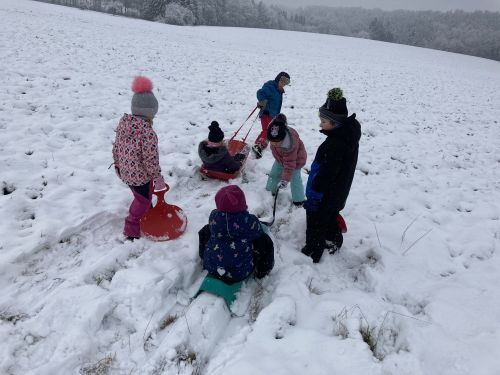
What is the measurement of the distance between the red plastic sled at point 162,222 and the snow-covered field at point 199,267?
15cm

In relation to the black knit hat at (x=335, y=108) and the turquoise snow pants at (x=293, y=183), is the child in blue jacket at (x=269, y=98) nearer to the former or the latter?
the turquoise snow pants at (x=293, y=183)

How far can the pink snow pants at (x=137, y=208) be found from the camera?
3793 millimetres

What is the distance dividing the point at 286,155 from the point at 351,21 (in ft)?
375

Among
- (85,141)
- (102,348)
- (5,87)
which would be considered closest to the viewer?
(102,348)

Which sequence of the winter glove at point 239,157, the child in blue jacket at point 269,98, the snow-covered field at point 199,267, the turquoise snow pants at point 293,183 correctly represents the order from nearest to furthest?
1. the snow-covered field at point 199,267
2. the turquoise snow pants at point 293,183
3. the winter glove at point 239,157
4. the child in blue jacket at point 269,98

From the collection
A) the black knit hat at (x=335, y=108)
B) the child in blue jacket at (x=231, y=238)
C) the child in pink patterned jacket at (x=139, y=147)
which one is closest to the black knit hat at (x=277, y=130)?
the black knit hat at (x=335, y=108)

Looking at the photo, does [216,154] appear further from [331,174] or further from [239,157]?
[331,174]

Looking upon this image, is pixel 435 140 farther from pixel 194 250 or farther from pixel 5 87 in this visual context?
pixel 5 87

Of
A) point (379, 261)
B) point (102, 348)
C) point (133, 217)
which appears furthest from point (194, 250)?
point (379, 261)

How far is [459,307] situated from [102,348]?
3.40 metres

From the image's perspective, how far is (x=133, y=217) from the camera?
3.82 meters

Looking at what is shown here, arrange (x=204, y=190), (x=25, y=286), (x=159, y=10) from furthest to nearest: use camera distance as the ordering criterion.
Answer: (x=159, y=10) → (x=204, y=190) → (x=25, y=286)

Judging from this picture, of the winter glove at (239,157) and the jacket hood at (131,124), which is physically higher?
the jacket hood at (131,124)

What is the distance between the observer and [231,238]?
3182 millimetres
